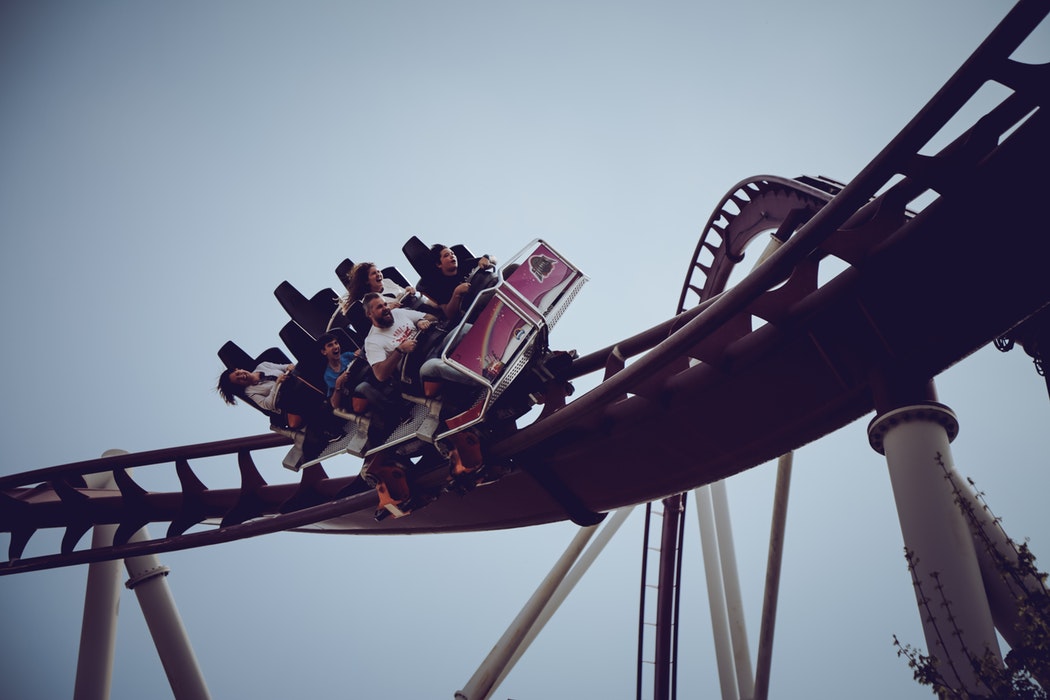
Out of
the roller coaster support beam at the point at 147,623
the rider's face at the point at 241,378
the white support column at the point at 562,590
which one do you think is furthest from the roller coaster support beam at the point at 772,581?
the roller coaster support beam at the point at 147,623

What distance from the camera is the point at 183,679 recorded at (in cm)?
687

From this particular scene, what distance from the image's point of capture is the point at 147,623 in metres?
→ 7.08

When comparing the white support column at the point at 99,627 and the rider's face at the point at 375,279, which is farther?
the white support column at the point at 99,627

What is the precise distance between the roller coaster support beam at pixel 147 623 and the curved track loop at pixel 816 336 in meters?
0.59

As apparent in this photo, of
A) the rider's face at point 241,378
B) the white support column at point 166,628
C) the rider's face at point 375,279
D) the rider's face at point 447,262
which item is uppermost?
the rider's face at point 241,378

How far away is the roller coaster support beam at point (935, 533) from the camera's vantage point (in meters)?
3.15

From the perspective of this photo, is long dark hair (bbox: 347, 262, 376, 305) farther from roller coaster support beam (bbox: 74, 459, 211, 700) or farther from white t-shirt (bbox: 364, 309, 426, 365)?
roller coaster support beam (bbox: 74, 459, 211, 700)

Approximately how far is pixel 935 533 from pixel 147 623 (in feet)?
19.6

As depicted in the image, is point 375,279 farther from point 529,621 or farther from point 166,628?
point 166,628

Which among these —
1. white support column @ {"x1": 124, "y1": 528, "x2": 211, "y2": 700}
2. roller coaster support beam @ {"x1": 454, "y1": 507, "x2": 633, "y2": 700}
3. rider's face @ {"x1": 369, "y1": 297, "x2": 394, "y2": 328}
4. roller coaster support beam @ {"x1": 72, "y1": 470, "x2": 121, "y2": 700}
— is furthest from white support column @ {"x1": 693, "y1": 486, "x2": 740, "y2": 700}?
roller coaster support beam @ {"x1": 72, "y1": 470, "x2": 121, "y2": 700}

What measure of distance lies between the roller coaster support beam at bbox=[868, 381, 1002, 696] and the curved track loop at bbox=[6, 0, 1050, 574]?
230mm

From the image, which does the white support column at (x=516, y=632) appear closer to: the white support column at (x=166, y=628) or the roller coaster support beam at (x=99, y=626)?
the white support column at (x=166, y=628)

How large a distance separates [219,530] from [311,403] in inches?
55.3

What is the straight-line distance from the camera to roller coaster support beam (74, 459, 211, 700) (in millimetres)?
6926
